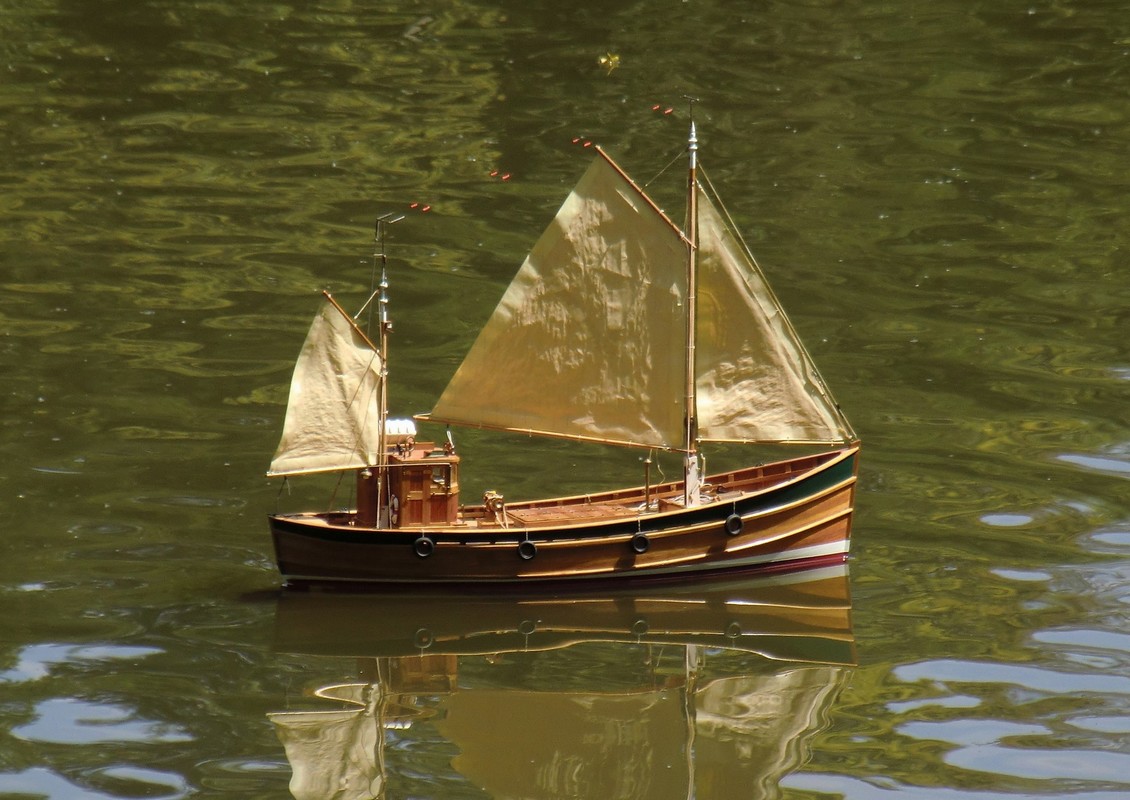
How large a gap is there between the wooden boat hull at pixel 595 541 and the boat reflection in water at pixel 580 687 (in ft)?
0.91

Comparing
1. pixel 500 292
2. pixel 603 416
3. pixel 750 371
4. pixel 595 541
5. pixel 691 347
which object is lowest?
pixel 595 541

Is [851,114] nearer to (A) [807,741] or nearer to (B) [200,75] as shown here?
(B) [200,75]

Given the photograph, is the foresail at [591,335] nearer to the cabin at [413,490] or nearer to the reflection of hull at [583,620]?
the cabin at [413,490]

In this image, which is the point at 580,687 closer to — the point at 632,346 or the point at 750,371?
the point at 632,346

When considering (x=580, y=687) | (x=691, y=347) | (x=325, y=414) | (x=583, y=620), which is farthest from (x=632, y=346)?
(x=580, y=687)

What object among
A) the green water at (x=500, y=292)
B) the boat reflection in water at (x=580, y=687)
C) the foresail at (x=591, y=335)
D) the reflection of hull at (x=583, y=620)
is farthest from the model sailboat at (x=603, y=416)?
the green water at (x=500, y=292)

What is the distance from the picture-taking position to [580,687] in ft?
59.1

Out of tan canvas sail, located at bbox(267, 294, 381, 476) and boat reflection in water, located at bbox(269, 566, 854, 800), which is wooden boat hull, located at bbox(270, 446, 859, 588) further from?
tan canvas sail, located at bbox(267, 294, 381, 476)

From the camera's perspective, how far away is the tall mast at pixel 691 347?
67.3 ft

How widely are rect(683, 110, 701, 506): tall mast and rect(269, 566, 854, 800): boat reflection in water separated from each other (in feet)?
4.23

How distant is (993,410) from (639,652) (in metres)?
8.15

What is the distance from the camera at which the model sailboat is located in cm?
1978

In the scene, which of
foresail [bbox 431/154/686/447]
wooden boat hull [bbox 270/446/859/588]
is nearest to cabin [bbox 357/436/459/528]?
wooden boat hull [bbox 270/446/859/588]

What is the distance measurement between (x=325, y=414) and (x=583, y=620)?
146 inches
